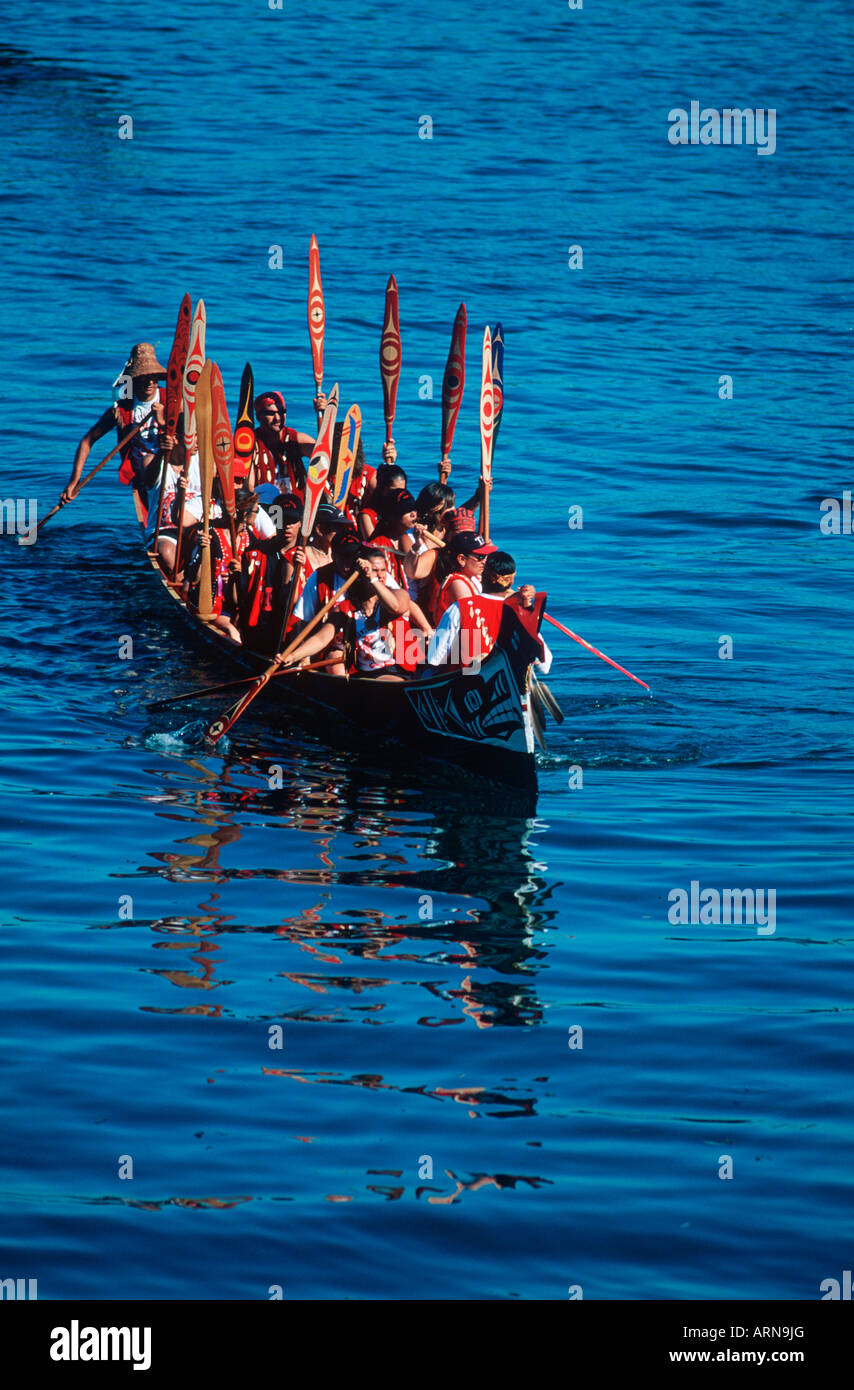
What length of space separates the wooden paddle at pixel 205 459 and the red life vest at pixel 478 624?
347 centimetres

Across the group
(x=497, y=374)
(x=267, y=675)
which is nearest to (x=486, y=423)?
(x=497, y=374)

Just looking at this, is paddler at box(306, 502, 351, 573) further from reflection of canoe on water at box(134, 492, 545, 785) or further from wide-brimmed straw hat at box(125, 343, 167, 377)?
wide-brimmed straw hat at box(125, 343, 167, 377)

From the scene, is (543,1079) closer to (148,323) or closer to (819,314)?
(148,323)

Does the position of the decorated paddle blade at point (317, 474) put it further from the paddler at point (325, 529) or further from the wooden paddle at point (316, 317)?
the wooden paddle at point (316, 317)

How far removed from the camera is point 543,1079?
8.16 meters

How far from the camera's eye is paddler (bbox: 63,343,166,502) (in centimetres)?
1708

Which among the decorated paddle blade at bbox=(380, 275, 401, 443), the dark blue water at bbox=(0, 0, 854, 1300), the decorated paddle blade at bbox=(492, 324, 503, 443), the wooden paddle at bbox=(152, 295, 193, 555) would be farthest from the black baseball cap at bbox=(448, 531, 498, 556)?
the wooden paddle at bbox=(152, 295, 193, 555)

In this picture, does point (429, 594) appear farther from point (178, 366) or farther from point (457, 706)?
point (178, 366)

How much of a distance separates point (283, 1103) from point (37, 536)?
1272 centimetres

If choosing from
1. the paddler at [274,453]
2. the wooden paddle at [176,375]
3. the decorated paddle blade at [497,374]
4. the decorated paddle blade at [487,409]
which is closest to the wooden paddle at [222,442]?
the wooden paddle at [176,375]

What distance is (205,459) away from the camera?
14.1 m

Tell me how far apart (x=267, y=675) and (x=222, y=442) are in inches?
108

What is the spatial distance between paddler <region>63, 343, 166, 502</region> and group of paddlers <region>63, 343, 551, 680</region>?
62 cm

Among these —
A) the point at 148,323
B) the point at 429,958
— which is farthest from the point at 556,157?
the point at 429,958
